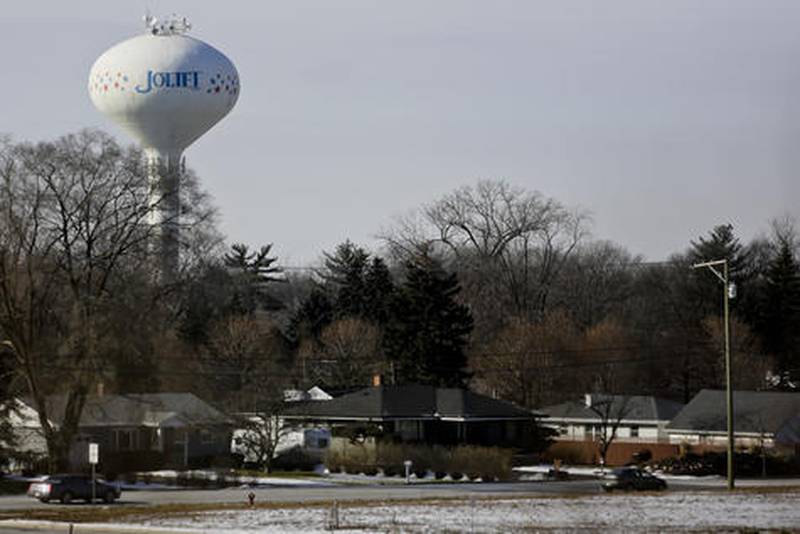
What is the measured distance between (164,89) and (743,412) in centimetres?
4804

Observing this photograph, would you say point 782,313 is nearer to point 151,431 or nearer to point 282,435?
point 282,435

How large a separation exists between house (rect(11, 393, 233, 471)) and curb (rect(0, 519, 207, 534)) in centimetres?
2877

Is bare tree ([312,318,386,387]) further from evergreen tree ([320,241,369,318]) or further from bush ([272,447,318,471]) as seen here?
bush ([272,447,318,471])

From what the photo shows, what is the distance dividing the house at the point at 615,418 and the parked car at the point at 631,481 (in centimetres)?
2419

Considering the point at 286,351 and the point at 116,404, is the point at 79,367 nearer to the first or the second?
the point at 116,404

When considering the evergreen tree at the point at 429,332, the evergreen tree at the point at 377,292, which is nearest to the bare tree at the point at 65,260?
the evergreen tree at the point at 429,332

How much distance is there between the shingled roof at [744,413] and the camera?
8575cm

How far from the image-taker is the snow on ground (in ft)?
133

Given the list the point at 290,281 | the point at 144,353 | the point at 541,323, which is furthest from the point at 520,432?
the point at 290,281

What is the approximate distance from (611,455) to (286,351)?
3151cm

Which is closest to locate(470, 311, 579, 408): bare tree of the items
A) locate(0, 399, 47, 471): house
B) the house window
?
the house window

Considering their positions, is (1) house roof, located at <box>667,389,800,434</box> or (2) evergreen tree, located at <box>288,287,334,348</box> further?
(2) evergreen tree, located at <box>288,287,334,348</box>

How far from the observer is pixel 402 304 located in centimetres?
10012

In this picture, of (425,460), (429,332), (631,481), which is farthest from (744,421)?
(631,481)
